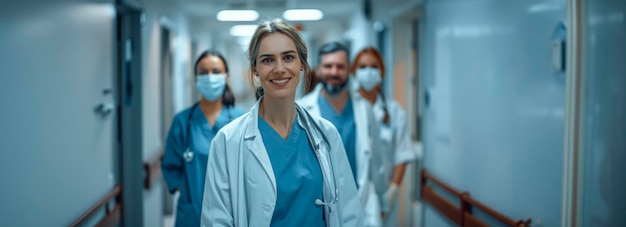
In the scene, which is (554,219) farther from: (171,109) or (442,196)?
(171,109)

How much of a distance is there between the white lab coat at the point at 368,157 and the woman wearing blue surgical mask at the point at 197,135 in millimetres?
381

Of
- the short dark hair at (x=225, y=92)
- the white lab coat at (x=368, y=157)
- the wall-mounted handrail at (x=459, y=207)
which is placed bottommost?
the wall-mounted handrail at (x=459, y=207)

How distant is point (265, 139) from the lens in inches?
56.1

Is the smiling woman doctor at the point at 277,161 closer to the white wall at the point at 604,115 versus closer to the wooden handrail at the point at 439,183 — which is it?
the white wall at the point at 604,115

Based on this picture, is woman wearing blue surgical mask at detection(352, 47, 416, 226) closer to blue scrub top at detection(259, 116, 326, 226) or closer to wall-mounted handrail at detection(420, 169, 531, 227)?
wall-mounted handrail at detection(420, 169, 531, 227)

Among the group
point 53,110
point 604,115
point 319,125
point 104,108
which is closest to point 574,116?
point 604,115

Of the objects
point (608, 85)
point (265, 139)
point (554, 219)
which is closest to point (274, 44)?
point (265, 139)

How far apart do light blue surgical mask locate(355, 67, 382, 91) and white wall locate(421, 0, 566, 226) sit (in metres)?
0.47

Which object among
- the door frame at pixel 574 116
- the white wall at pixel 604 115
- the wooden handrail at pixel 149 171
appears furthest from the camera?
the wooden handrail at pixel 149 171

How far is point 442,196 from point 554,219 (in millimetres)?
1316

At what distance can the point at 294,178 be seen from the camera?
4.54 feet

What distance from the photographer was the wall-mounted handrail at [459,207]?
213cm

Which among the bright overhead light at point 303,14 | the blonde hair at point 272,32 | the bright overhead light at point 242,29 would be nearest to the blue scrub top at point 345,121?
the blonde hair at point 272,32

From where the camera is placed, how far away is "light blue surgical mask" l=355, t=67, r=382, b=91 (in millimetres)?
2627
